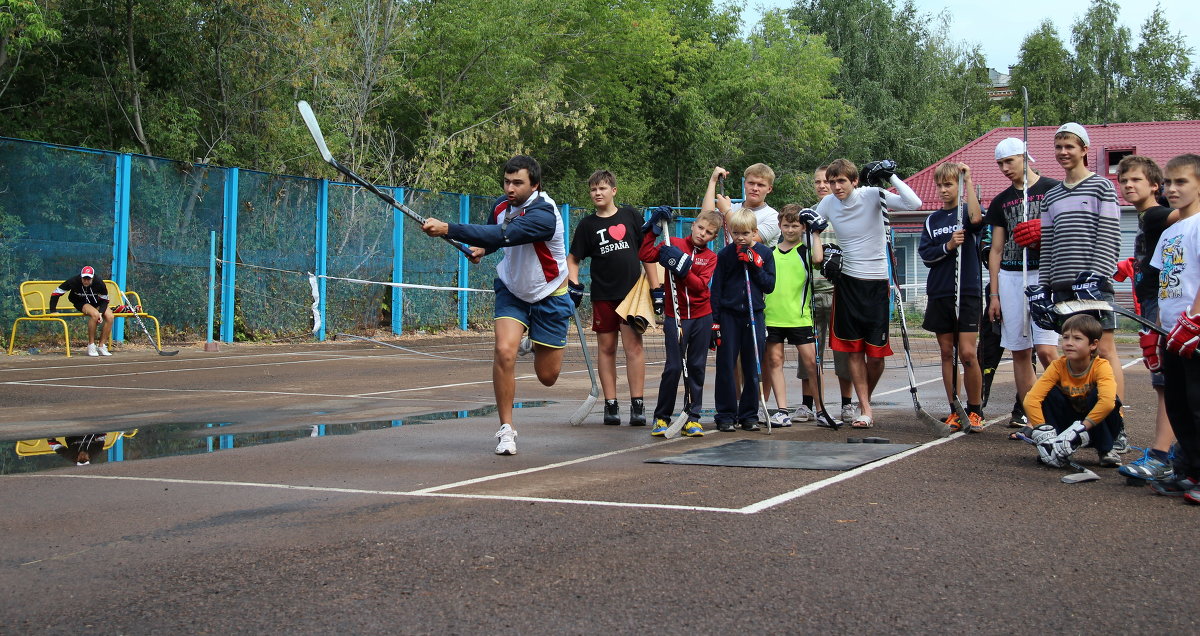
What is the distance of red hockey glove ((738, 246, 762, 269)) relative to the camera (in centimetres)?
923

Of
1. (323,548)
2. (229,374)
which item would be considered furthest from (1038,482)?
(229,374)

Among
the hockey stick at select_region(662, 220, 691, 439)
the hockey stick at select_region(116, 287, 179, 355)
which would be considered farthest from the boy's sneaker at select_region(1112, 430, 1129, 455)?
the hockey stick at select_region(116, 287, 179, 355)

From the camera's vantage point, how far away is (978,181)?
1724 inches

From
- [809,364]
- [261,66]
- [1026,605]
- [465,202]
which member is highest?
[261,66]

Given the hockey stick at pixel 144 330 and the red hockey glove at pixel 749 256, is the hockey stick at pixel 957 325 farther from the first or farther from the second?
the hockey stick at pixel 144 330

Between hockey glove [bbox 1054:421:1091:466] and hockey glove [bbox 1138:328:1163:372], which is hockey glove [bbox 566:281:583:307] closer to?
hockey glove [bbox 1054:421:1091:466]

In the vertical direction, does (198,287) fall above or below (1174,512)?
above

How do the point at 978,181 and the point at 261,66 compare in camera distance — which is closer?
the point at 261,66

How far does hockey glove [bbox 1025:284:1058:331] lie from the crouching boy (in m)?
Result: 0.42

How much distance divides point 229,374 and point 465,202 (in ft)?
41.9

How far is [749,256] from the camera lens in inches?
364

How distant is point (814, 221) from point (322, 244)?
49.9ft

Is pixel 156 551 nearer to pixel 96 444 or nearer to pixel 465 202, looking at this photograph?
pixel 96 444

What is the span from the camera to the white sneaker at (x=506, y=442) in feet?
25.0
